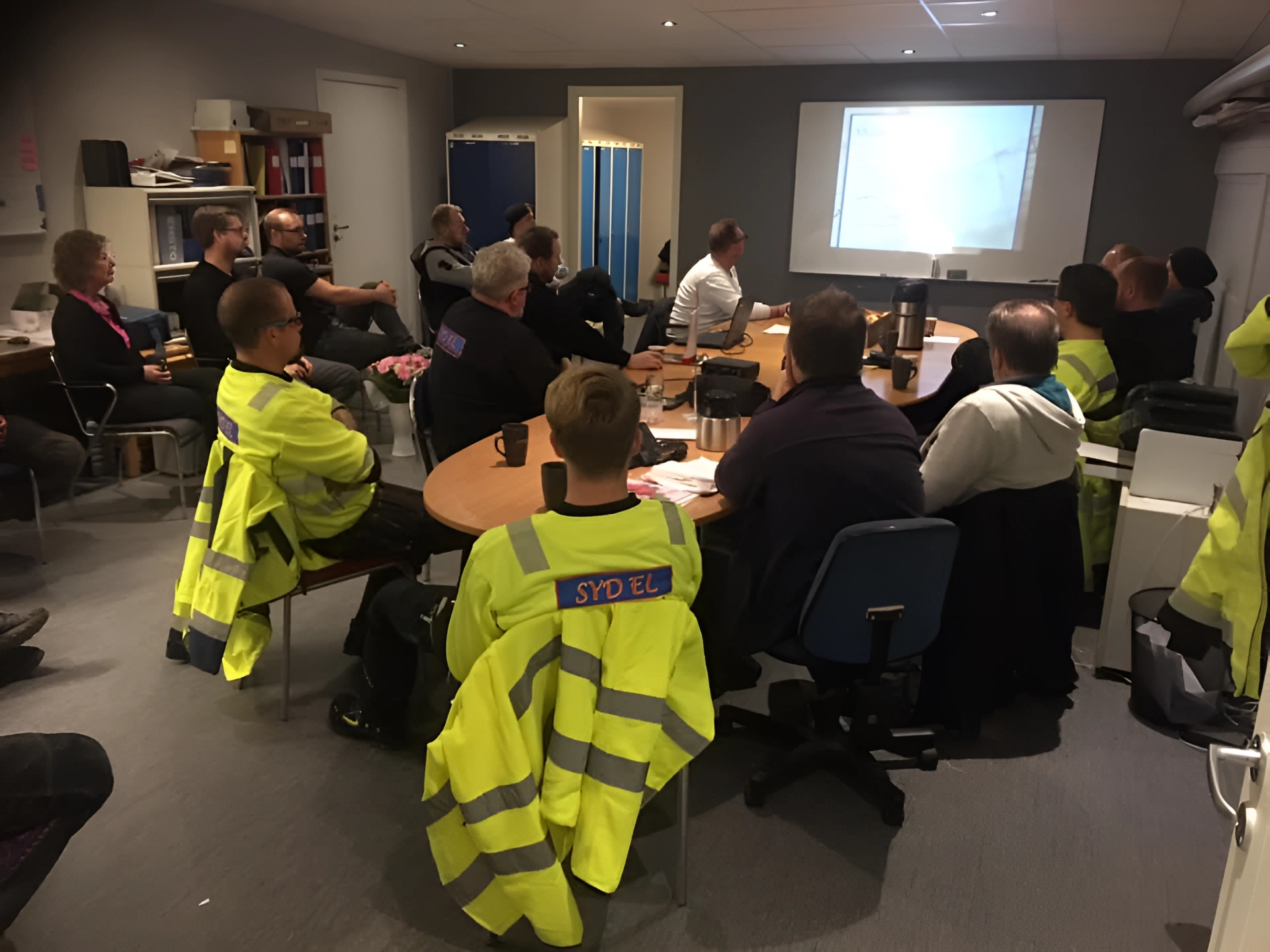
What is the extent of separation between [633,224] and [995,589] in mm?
7029

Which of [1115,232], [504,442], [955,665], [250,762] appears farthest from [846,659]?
[1115,232]

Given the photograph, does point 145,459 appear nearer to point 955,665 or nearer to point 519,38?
point 519,38

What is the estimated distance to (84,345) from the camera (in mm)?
4125

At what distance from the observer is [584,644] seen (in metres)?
1.77

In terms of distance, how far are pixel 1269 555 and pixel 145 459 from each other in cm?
494

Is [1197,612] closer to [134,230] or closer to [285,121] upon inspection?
[134,230]

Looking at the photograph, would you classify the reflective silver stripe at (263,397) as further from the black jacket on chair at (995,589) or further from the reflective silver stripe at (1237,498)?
the reflective silver stripe at (1237,498)

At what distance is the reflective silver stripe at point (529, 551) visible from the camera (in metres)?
1.75

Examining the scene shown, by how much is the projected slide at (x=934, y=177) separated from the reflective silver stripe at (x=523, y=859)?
22.4 ft

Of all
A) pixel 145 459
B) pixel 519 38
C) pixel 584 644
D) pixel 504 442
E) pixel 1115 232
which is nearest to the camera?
pixel 584 644

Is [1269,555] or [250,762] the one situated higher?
[1269,555]

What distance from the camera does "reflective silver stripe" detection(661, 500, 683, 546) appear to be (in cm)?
185

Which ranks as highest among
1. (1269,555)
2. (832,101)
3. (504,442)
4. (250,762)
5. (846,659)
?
(832,101)

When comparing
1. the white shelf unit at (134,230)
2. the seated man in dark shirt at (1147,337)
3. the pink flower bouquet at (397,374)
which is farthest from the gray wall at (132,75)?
the seated man in dark shirt at (1147,337)
